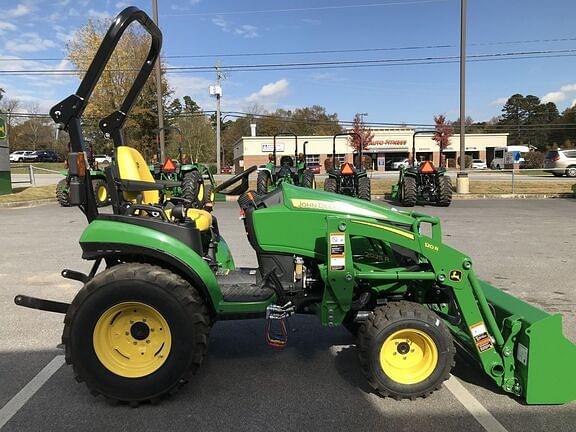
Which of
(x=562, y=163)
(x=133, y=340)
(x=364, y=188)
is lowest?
(x=133, y=340)

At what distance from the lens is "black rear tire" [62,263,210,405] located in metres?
2.85

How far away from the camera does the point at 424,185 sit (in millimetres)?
14195

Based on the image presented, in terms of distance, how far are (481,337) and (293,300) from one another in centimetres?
119

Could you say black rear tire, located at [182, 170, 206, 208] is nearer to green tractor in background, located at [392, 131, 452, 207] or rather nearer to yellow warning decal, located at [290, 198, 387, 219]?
green tractor in background, located at [392, 131, 452, 207]

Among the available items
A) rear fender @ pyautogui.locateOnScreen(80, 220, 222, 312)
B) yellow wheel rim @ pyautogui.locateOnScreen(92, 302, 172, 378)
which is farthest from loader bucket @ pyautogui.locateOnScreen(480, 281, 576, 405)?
yellow wheel rim @ pyautogui.locateOnScreen(92, 302, 172, 378)

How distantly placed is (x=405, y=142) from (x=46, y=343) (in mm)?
54653

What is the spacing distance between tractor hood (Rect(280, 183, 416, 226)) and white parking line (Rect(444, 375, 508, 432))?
110 cm

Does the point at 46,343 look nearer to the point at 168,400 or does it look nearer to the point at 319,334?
the point at 168,400

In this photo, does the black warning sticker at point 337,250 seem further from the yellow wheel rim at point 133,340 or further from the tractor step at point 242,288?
the yellow wheel rim at point 133,340

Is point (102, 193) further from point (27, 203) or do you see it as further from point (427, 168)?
point (27, 203)

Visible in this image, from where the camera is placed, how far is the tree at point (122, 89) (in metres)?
26.4

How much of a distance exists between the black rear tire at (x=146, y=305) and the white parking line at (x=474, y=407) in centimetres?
165

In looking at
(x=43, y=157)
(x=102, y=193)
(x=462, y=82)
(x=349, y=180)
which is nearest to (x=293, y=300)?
(x=102, y=193)

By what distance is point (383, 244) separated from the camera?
135 inches
